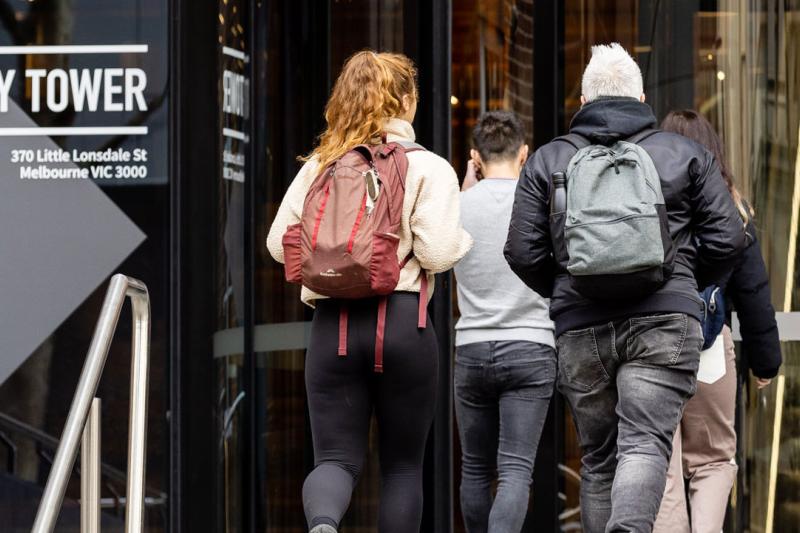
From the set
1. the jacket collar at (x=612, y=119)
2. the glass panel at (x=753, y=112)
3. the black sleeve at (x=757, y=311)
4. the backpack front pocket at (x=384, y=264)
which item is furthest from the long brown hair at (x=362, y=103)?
the glass panel at (x=753, y=112)

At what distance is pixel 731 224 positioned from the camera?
477 cm

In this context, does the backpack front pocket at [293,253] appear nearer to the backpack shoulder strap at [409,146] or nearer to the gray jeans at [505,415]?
the backpack shoulder strap at [409,146]

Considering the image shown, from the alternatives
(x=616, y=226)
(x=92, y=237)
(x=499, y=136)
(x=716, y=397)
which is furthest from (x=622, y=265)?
(x=92, y=237)

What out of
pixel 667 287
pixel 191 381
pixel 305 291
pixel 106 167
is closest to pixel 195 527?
pixel 191 381

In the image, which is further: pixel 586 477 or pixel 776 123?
pixel 776 123

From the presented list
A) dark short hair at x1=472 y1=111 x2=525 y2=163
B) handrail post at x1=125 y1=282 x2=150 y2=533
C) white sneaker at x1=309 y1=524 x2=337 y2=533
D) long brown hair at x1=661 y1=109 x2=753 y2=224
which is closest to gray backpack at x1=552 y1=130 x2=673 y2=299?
long brown hair at x1=661 y1=109 x2=753 y2=224

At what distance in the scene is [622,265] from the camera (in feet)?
15.1

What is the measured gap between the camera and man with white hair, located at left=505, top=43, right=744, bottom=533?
4633 mm

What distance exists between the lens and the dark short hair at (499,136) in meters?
5.94

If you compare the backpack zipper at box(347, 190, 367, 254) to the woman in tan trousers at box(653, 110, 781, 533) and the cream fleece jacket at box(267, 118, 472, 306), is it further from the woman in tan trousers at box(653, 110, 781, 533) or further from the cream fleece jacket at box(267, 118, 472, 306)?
the woman in tan trousers at box(653, 110, 781, 533)

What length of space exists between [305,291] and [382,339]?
1.14 ft

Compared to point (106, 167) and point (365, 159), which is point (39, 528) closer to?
point (365, 159)

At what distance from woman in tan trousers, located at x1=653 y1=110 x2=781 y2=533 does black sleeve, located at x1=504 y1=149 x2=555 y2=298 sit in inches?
34.6

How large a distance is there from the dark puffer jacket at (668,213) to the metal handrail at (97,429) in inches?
50.0
